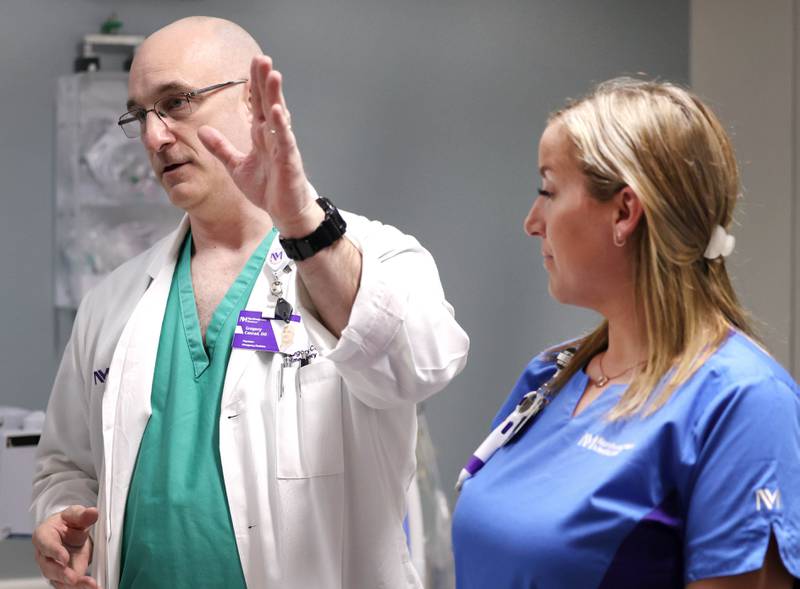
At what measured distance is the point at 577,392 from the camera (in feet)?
4.77

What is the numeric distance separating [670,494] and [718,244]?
13.2 inches

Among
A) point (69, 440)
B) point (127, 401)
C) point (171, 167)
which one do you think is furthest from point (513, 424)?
point (69, 440)

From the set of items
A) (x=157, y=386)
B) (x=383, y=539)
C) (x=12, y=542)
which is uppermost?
(x=157, y=386)

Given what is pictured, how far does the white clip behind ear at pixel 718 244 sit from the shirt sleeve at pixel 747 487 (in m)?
0.20

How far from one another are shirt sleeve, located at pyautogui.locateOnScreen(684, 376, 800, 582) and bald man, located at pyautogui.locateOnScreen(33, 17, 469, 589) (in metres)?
0.50

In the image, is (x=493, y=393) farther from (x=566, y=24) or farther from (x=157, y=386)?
(x=157, y=386)

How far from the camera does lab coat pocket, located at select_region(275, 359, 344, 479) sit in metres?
1.68

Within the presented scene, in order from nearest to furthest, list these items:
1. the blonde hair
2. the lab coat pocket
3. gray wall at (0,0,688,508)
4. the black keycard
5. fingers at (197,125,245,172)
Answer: the blonde hair → fingers at (197,125,245,172) → the lab coat pocket → the black keycard → gray wall at (0,0,688,508)

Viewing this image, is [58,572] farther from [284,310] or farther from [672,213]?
[672,213]

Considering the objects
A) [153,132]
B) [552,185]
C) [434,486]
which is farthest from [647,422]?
[434,486]

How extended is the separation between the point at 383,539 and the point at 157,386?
0.51 m

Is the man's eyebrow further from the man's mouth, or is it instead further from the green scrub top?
the green scrub top

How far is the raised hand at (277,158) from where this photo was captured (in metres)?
1.41

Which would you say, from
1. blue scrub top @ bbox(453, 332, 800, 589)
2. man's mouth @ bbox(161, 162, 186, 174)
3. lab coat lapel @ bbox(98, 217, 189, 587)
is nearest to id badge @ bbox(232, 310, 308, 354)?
lab coat lapel @ bbox(98, 217, 189, 587)
